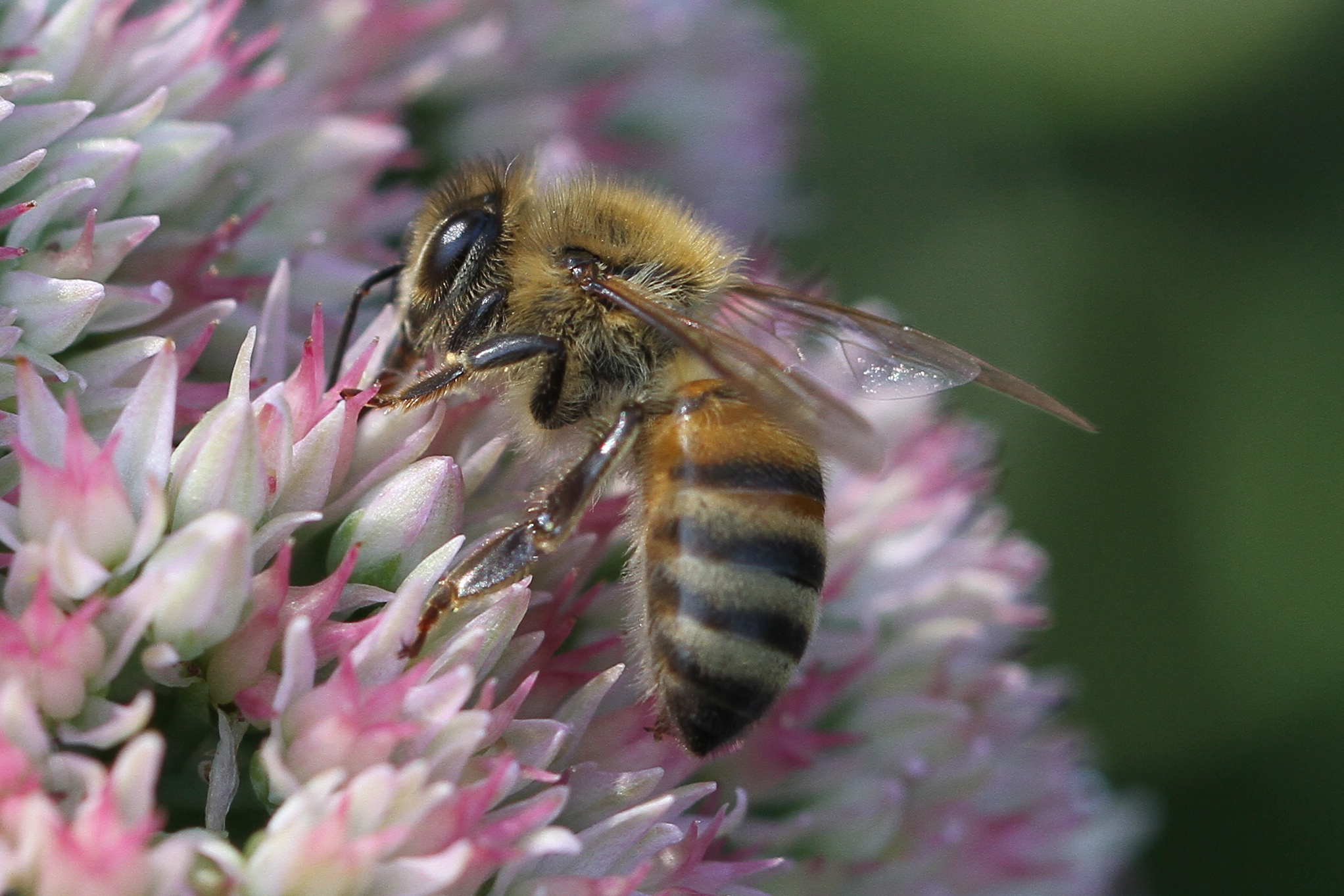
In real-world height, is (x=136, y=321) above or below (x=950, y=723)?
below

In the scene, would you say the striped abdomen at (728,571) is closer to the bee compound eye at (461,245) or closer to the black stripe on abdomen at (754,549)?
the black stripe on abdomen at (754,549)

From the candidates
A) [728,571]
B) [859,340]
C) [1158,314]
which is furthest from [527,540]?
[1158,314]

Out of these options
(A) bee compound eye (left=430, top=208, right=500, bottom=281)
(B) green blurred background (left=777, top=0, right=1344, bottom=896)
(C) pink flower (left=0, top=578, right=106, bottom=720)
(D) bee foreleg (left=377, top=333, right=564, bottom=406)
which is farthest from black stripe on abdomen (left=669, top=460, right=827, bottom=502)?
(B) green blurred background (left=777, top=0, right=1344, bottom=896)

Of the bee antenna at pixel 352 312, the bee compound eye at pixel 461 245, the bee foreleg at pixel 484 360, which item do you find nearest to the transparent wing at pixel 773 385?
the bee foreleg at pixel 484 360

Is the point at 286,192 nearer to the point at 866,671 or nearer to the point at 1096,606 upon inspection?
the point at 866,671

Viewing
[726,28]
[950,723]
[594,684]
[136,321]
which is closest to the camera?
[594,684]

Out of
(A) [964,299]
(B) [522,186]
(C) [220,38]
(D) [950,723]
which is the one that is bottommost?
(D) [950,723]

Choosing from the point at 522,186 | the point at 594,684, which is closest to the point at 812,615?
the point at 594,684
